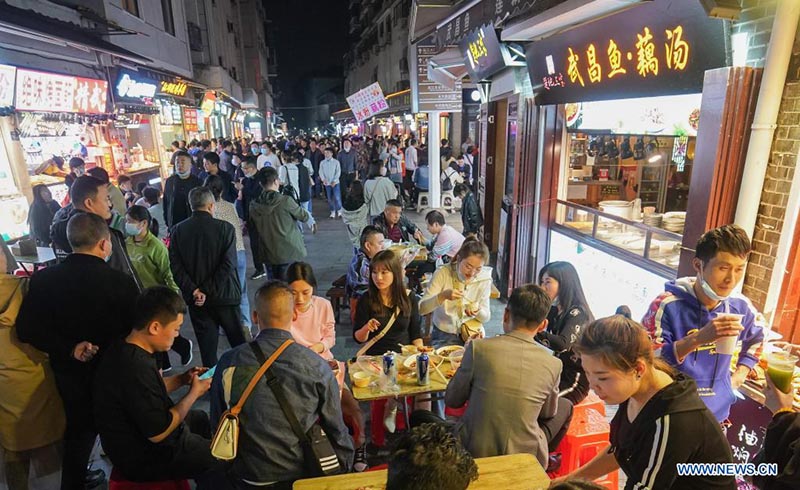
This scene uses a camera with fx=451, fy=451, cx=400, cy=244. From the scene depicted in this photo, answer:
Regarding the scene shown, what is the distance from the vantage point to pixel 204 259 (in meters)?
4.77

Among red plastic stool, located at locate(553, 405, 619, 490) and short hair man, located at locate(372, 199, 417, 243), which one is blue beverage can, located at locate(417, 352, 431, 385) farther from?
short hair man, located at locate(372, 199, 417, 243)

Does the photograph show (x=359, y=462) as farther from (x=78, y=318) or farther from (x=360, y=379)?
(x=78, y=318)

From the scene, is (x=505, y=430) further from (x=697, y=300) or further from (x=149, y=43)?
(x=149, y=43)

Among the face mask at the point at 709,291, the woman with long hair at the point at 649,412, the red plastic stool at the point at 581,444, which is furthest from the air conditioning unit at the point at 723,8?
the red plastic stool at the point at 581,444

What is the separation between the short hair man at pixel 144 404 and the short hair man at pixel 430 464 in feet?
6.32

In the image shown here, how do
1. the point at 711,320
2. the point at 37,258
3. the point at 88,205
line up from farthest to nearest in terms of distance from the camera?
the point at 37,258
the point at 88,205
the point at 711,320

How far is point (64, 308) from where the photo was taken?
10.6 feet

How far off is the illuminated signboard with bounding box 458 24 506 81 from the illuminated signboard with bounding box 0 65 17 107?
739cm

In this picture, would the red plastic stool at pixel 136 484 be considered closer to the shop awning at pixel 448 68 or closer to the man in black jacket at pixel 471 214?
the man in black jacket at pixel 471 214

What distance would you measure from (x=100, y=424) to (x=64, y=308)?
0.95 meters

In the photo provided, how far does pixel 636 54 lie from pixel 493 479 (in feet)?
13.4

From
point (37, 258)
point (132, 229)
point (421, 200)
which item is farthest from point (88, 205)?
point (421, 200)

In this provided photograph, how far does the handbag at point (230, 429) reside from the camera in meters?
2.34

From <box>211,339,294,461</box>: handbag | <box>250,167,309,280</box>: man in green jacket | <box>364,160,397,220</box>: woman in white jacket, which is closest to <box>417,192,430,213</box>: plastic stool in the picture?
<box>364,160,397,220</box>: woman in white jacket
